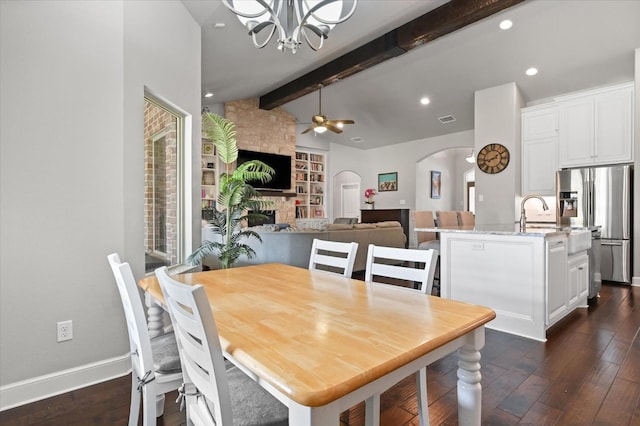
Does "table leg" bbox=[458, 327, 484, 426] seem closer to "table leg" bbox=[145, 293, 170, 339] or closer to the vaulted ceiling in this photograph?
"table leg" bbox=[145, 293, 170, 339]

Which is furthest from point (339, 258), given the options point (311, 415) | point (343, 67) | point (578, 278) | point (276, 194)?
point (276, 194)

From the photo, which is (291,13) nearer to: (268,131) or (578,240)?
(578,240)

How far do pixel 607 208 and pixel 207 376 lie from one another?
579 centimetres

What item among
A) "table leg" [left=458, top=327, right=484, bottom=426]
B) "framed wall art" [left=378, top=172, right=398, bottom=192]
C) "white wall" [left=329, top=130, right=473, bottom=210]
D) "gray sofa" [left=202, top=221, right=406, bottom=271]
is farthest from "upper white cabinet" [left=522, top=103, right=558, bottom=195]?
"table leg" [left=458, top=327, right=484, bottom=426]

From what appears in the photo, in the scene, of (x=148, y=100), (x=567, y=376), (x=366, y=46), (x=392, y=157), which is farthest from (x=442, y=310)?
(x=392, y=157)

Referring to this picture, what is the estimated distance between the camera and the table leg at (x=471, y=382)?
3.60ft

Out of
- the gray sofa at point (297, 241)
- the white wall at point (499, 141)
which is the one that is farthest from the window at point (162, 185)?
the white wall at point (499, 141)

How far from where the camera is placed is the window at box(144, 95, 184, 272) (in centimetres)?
259

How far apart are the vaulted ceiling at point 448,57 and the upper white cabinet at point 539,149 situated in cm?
45

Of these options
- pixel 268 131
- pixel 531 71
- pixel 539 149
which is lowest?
pixel 539 149

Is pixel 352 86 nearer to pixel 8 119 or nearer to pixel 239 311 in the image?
pixel 8 119

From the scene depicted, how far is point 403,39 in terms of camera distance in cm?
462

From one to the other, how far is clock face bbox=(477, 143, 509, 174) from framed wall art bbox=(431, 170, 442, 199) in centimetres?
359

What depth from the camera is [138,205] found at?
2.31 meters
